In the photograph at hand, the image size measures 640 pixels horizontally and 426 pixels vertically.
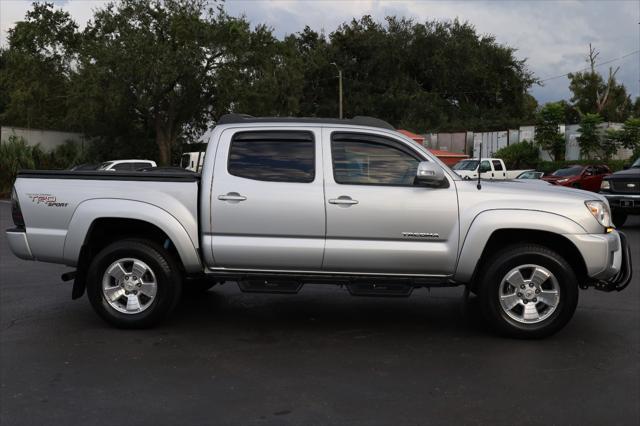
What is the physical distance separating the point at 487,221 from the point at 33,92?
37.9 m

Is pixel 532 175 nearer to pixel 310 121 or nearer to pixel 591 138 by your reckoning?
pixel 591 138

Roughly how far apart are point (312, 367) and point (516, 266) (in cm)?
206

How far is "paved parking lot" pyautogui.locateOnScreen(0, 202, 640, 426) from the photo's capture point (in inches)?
158

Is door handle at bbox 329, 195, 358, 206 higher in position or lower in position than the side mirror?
lower

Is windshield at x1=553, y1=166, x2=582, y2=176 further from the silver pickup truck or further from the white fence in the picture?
the white fence

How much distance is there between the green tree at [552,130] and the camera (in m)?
38.2

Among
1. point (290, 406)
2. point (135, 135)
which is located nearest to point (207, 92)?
point (135, 135)

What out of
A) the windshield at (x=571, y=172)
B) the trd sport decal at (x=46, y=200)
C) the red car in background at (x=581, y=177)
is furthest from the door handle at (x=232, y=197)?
the windshield at (x=571, y=172)

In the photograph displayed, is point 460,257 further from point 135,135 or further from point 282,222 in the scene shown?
point 135,135

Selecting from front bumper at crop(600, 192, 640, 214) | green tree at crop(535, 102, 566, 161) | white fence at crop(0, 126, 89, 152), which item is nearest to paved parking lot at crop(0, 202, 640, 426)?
front bumper at crop(600, 192, 640, 214)

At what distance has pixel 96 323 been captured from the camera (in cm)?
610

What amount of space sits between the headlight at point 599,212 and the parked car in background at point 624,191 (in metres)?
9.54

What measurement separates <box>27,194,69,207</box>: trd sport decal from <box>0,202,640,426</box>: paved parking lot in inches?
46.0

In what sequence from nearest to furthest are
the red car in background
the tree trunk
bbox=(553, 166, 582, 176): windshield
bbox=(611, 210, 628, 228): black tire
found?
bbox=(611, 210, 628, 228): black tire, the red car in background, bbox=(553, 166, 582, 176): windshield, the tree trunk
